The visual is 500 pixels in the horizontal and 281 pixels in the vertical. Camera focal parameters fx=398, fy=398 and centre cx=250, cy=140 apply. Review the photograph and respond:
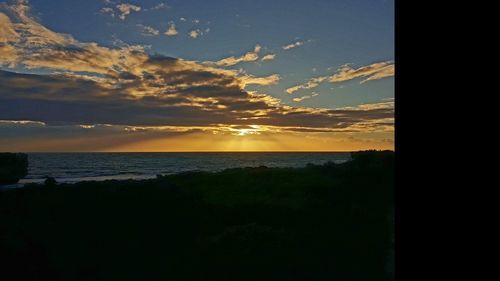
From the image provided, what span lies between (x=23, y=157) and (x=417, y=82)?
52398 mm

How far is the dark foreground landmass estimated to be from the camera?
13969 mm

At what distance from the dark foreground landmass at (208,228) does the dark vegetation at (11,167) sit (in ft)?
82.0

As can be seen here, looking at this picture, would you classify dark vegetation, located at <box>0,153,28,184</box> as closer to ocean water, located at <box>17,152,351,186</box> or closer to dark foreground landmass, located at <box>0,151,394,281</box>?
ocean water, located at <box>17,152,351,186</box>

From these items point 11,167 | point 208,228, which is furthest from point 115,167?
point 208,228

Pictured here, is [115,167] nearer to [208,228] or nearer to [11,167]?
[11,167]

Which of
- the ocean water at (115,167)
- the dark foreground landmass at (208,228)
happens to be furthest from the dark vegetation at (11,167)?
the dark foreground landmass at (208,228)

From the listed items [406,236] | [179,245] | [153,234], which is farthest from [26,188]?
[406,236]

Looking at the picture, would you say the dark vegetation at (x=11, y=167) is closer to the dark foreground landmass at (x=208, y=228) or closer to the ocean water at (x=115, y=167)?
the ocean water at (x=115, y=167)

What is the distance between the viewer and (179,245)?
51.4 feet

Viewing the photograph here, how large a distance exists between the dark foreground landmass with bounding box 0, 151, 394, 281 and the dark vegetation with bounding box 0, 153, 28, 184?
24994 millimetres

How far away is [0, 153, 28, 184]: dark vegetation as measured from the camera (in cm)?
4247

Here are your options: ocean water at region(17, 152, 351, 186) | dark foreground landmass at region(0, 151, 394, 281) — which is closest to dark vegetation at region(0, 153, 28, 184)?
ocean water at region(17, 152, 351, 186)

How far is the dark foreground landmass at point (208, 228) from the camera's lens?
550 inches

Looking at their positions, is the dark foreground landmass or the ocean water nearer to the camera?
the dark foreground landmass
